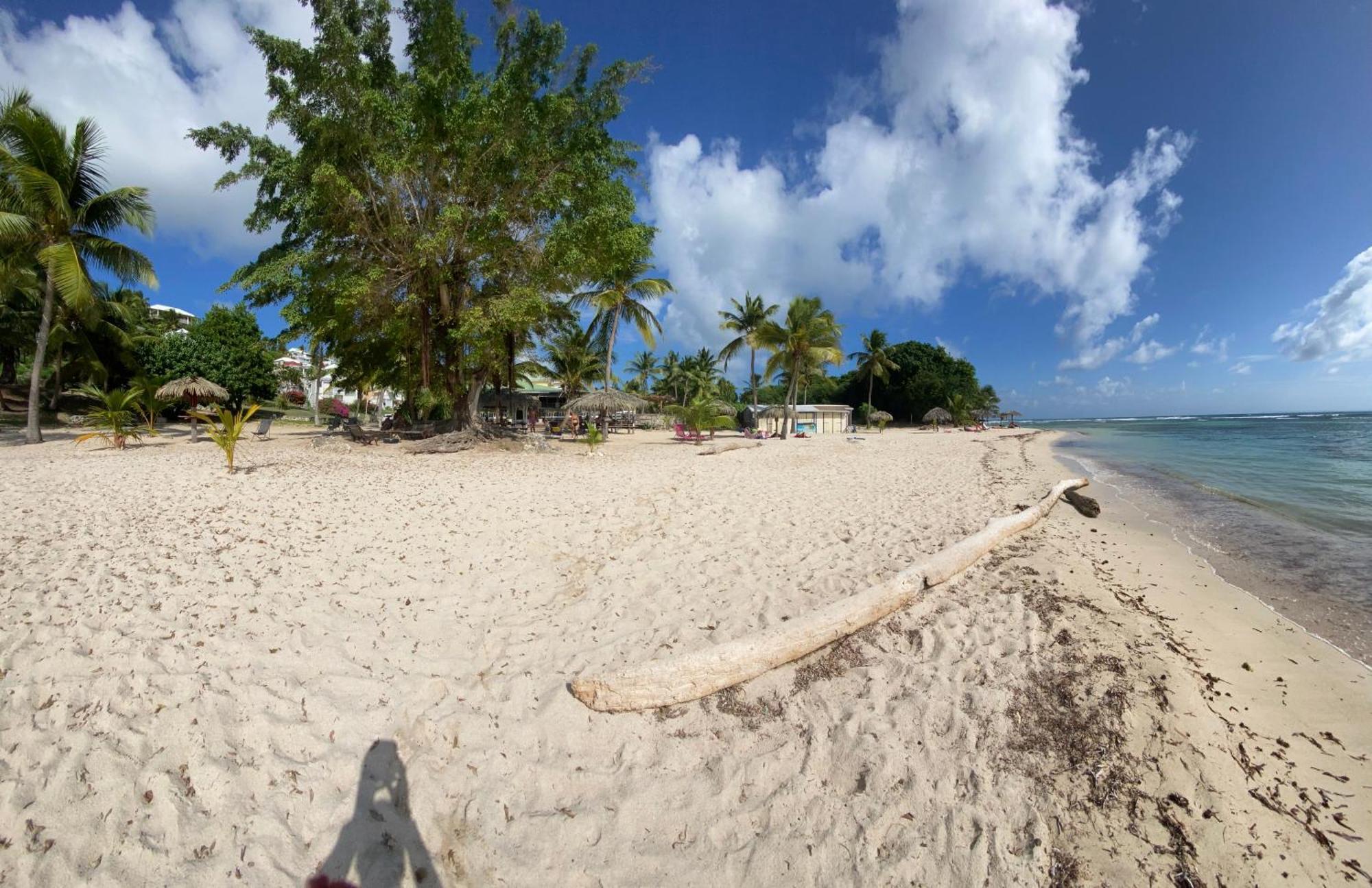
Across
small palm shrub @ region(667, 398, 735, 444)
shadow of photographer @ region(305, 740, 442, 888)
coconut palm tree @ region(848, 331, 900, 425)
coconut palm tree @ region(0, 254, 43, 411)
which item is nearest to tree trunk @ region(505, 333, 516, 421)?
small palm shrub @ region(667, 398, 735, 444)

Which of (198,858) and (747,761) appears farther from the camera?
(747,761)

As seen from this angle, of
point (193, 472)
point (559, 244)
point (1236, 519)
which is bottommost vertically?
point (1236, 519)

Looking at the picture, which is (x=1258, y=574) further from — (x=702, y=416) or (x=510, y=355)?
(x=510, y=355)

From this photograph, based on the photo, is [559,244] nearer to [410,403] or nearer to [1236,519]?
[410,403]

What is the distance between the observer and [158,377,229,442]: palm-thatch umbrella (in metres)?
15.3

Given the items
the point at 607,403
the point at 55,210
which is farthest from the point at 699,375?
the point at 55,210

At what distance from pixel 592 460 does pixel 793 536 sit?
8.54 metres

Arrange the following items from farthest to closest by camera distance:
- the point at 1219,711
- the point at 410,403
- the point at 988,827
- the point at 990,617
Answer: the point at 410,403 → the point at 990,617 → the point at 1219,711 → the point at 988,827

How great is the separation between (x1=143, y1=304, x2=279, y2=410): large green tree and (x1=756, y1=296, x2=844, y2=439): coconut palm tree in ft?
83.0

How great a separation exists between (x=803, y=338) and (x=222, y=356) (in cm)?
3010

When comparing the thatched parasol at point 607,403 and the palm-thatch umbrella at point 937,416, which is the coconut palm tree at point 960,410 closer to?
the palm-thatch umbrella at point 937,416

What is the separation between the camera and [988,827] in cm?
219

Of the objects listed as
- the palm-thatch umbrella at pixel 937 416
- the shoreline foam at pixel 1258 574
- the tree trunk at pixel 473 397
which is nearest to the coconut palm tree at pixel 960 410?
the palm-thatch umbrella at pixel 937 416

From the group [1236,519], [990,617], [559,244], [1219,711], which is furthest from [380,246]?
[1236,519]
